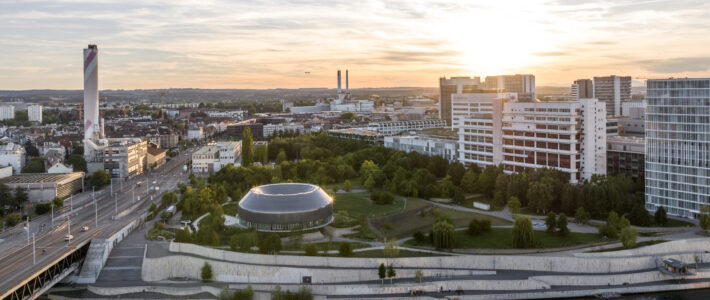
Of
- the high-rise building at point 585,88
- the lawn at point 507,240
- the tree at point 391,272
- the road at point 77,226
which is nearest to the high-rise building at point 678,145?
the lawn at point 507,240

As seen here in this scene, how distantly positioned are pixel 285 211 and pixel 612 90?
88.8 metres

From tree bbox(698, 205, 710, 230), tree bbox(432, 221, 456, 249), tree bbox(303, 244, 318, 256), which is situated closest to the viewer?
tree bbox(303, 244, 318, 256)

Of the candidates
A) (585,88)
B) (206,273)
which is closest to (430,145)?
(206,273)

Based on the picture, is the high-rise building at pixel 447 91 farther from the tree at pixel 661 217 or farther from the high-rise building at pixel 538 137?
the tree at pixel 661 217

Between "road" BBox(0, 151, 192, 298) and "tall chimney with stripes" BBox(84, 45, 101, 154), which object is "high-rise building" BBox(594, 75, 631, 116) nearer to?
"road" BBox(0, 151, 192, 298)

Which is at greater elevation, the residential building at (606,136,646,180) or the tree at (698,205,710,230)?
the residential building at (606,136,646,180)

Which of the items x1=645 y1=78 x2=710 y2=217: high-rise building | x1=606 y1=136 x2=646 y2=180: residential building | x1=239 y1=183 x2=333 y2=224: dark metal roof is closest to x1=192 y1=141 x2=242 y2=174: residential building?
x1=239 y1=183 x2=333 y2=224: dark metal roof

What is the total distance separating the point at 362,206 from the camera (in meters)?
40.3

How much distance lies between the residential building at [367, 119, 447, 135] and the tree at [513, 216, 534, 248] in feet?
180

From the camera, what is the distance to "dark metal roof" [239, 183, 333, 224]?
110 ft

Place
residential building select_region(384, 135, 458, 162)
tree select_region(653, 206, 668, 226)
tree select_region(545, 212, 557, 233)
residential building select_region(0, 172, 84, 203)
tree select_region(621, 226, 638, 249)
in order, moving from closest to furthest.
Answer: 1. tree select_region(621, 226, 638, 249)
2. tree select_region(545, 212, 557, 233)
3. tree select_region(653, 206, 668, 226)
4. residential building select_region(0, 172, 84, 203)
5. residential building select_region(384, 135, 458, 162)

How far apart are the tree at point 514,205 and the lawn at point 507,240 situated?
12.3ft

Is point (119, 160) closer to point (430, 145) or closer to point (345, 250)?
point (430, 145)

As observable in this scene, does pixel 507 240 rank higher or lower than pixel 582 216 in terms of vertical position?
lower
